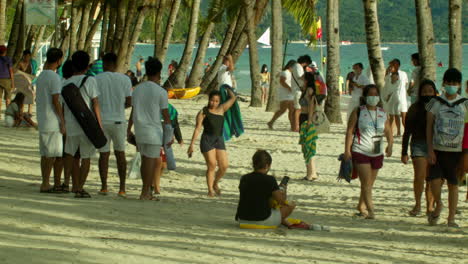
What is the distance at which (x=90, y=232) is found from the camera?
311 inches

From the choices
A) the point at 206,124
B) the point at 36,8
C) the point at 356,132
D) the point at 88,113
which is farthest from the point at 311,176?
the point at 36,8

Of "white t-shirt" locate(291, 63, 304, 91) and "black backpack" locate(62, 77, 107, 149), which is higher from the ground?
"white t-shirt" locate(291, 63, 304, 91)

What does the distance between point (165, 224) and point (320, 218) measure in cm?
206

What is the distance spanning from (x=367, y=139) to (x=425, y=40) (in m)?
4.07

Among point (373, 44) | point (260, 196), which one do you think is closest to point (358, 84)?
point (373, 44)

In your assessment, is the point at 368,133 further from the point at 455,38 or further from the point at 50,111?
the point at 455,38

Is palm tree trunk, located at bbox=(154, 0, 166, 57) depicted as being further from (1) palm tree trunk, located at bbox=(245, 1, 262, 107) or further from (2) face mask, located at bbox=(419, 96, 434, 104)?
(2) face mask, located at bbox=(419, 96, 434, 104)

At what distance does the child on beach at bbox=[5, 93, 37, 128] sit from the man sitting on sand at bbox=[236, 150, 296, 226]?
999 centimetres

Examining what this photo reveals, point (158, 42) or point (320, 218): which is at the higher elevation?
point (158, 42)

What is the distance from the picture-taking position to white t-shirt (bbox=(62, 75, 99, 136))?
32.5 feet

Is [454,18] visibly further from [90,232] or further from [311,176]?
[90,232]

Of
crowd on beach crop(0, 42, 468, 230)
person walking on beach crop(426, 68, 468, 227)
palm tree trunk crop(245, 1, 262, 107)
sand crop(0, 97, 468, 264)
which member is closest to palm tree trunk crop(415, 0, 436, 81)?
sand crop(0, 97, 468, 264)

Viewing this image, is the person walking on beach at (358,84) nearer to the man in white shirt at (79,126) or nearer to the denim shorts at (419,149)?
the denim shorts at (419,149)

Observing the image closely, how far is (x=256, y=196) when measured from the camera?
8727 millimetres
